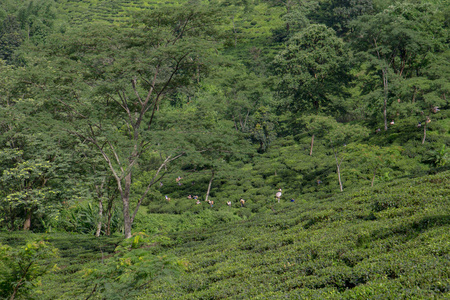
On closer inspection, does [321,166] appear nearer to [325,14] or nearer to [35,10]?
[325,14]

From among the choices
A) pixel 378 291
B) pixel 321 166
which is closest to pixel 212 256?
pixel 378 291

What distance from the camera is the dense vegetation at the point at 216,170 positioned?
23.9ft

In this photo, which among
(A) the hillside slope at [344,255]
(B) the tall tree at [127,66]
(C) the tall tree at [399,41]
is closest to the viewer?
(A) the hillside slope at [344,255]

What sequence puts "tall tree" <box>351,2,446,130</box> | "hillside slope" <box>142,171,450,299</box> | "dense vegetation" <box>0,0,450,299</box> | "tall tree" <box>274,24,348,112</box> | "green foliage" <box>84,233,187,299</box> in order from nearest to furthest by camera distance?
"hillside slope" <box>142,171,450,299</box>, "green foliage" <box>84,233,187,299</box>, "dense vegetation" <box>0,0,450,299</box>, "tall tree" <box>351,2,446,130</box>, "tall tree" <box>274,24,348,112</box>

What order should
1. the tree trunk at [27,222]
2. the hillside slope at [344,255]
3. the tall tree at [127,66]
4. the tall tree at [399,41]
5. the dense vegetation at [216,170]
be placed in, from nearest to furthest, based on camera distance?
the hillside slope at [344,255]
the dense vegetation at [216,170]
the tall tree at [127,66]
the tree trunk at [27,222]
the tall tree at [399,41]

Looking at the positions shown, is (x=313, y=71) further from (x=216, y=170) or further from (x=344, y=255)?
(x=344, y=255)

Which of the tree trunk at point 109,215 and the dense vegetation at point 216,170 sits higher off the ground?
the dense vegetation at point 216,170

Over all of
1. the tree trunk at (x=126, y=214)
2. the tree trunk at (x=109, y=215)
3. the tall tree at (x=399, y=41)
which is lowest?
the tree trunk at (x=109, y=215)

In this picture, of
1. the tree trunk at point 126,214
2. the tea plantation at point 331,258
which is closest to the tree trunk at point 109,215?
the tree trunk at point 126,214

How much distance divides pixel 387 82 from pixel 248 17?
55145 mm

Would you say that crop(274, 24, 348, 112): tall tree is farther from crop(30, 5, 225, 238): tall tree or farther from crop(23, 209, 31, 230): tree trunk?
crop(23, 209, 31, 230): tree trunk

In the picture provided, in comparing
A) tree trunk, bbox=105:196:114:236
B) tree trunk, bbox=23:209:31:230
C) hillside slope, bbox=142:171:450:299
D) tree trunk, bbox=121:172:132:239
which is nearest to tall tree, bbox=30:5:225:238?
tree trunk, bbox=121:172:132:239

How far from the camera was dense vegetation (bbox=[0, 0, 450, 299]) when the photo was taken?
7289 mm

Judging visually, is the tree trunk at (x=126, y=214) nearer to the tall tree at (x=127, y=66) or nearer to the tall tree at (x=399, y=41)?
the tall tree at (x=127, y=66)
